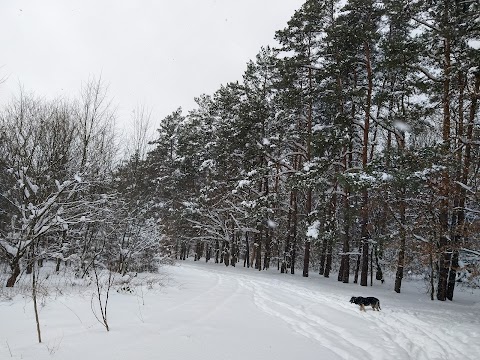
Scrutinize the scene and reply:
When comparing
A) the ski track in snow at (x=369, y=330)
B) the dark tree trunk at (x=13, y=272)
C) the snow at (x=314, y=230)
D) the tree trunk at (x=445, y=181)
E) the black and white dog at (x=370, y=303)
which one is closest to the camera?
the ski track in snow at (x=369, y=330)

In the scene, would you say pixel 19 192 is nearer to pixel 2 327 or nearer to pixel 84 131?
pixel 2 327

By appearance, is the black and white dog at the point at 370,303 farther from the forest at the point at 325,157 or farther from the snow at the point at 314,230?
the snow at the point at 314,230

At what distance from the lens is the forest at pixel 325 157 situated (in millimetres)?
9984

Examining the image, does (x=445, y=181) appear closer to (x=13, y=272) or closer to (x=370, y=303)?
(x=370, y=303)

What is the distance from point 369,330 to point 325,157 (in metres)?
9.73

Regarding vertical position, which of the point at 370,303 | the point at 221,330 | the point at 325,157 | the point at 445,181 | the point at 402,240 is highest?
the point at 325,157

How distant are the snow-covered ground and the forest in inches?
63.8

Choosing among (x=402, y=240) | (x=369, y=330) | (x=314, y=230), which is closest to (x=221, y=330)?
(x=369, y=330)

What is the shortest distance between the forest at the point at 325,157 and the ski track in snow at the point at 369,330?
2.21 meters

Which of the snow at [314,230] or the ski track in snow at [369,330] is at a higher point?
the snow at [314,230]

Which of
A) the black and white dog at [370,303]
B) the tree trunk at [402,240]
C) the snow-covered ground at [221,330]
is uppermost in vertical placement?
the tree trunk at [402,240]

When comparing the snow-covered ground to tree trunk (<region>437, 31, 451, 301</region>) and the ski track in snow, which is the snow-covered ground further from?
tree trunk (<region>437, 31, 451, 301</region>)

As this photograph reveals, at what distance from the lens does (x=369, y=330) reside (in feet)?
22.6

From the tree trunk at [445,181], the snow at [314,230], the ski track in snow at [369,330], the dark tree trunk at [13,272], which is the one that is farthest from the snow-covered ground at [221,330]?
the snow at [314,230]
